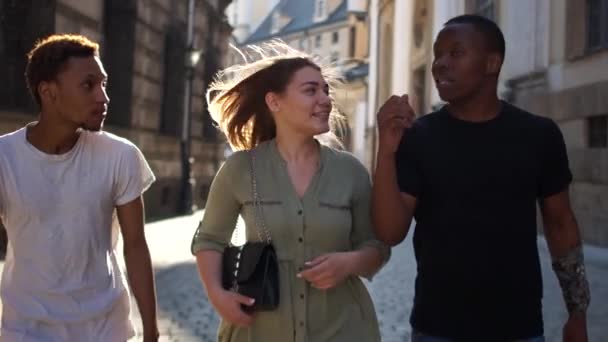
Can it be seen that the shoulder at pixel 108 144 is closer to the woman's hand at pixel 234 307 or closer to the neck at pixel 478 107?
the woman's hand at pixel 234 307

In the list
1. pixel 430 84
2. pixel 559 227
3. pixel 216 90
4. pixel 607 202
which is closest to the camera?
pixel 559 227

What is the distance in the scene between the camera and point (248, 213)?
10.2 feet

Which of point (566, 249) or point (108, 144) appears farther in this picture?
point (566, 249)

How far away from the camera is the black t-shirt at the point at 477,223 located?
2.99 meters

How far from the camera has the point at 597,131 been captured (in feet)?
44.9

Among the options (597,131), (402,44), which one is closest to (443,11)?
(402,44)

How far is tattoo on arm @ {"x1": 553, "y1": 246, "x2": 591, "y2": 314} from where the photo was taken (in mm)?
3211

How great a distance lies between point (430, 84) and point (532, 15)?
10313 mm

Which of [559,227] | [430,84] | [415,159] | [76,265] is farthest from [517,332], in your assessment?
[430,84]

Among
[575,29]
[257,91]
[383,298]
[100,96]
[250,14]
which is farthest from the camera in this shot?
[250,14]

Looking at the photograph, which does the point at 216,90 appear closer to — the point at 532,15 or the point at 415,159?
the point at 415,159

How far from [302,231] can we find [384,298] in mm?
5795

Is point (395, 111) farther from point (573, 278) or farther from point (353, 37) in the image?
point (353, 37)

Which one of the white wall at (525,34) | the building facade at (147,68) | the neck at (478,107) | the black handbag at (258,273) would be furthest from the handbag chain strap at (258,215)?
the white wall at (525,34)
